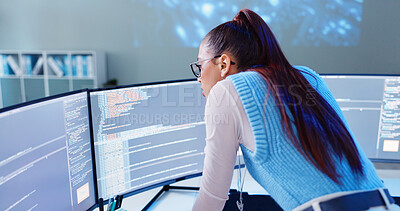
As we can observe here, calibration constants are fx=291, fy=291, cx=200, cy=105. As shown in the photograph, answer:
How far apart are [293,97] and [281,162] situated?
0.53ft

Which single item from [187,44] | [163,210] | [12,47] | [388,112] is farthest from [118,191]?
[12,47]

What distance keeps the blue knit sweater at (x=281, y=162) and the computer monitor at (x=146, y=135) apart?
1.49 ft

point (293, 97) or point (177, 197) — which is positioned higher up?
point (293, 97)

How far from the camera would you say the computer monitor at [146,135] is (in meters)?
0.99

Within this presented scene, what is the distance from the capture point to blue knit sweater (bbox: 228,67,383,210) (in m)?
0.68

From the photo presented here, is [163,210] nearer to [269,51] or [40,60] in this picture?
[269,51]

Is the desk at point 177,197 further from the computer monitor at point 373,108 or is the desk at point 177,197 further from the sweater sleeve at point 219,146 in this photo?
the sweater sleeve at point 219,146

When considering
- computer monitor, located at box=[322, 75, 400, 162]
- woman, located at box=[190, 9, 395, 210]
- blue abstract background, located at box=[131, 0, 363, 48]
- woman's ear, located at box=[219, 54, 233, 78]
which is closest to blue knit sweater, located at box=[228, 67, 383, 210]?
woman, located at box=[190, 9, 395, 210]

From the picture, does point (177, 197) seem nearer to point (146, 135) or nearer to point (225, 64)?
point (146, 135)

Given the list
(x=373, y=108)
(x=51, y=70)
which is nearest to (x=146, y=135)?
(x=373, y=108)

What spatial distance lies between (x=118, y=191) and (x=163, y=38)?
2.62 meters

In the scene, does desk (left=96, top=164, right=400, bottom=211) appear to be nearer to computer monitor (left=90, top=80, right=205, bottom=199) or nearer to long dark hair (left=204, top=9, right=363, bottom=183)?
computer monitor (left=90, top=80, right=205, bottom=199)

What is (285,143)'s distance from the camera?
681mm

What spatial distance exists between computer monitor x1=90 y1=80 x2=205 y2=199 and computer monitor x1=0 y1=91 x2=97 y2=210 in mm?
58
